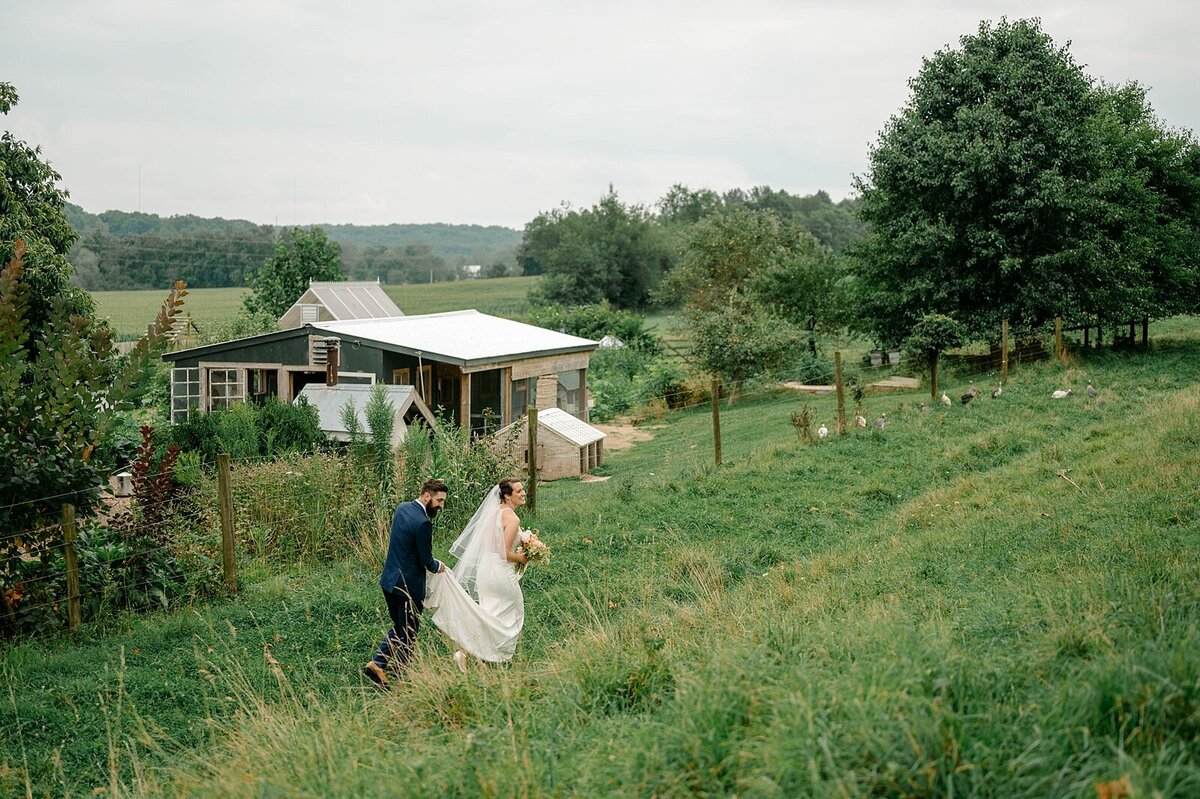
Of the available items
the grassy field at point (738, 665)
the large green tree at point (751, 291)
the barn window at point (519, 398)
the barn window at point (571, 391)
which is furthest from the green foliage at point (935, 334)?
the grassy field at point (738, 665)

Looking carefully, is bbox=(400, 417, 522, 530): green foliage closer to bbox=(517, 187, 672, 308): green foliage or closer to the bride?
the bride

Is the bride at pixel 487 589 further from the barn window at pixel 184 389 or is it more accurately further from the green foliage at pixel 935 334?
the green foliage at pixel 935 334

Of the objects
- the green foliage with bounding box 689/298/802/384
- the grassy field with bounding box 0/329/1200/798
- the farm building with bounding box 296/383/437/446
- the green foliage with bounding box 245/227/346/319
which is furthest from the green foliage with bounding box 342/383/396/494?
the green foliage with bounding box 245/227/346/319

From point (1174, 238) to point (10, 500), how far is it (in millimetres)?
30069

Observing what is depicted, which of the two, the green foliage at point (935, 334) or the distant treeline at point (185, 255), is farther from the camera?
the distant treeline at point (185, 255)

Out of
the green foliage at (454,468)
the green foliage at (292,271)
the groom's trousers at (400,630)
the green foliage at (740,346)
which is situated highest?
the green foliage at (292,271)

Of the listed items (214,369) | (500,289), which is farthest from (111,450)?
(500,289)

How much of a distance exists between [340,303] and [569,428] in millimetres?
15242

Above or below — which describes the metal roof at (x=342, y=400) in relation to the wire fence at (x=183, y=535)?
above

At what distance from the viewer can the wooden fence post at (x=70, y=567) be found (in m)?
7.89

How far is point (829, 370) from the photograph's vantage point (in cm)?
3061

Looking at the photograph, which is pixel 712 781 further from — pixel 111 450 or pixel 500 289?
pixel 500 289

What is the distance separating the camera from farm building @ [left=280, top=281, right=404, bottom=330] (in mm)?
31047

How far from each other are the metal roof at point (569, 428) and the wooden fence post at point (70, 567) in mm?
11413
